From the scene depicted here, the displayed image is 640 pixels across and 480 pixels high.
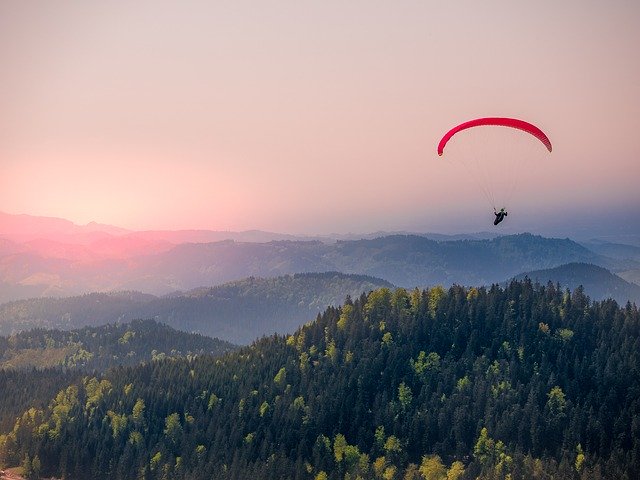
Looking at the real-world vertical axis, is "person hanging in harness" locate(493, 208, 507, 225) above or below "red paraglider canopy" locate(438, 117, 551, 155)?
below

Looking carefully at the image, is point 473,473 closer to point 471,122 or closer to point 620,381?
point 620,381

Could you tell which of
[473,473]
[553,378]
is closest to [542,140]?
[473,473]

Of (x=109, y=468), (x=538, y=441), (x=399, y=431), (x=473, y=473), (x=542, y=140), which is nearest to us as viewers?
(x=542, y=140)

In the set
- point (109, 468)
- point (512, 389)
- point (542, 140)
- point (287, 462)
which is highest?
point (542, 140)

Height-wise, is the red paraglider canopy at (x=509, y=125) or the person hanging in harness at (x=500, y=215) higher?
the red paraglider canopy at (x=509, y=125)

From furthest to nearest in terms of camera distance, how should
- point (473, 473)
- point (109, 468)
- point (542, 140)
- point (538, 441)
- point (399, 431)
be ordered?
point (109, 468)
point (399, 431)
point (538, 441)
point (473, 473)
point (542, 140)

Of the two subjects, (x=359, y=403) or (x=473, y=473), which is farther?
(x=359, y=403)

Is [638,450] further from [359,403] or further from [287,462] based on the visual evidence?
[287,462]

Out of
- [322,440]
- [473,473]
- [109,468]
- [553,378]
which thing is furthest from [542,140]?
[109,468]

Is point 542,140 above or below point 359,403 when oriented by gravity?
above
